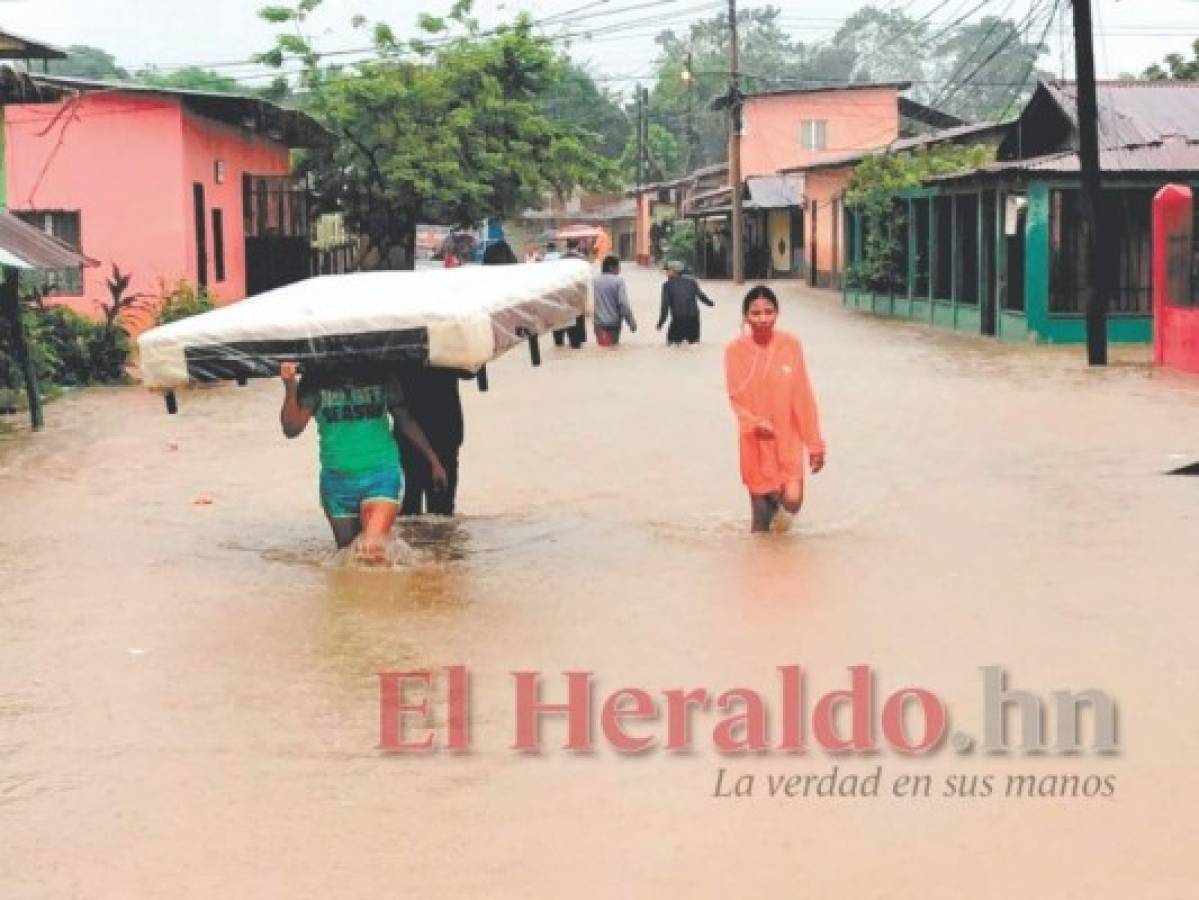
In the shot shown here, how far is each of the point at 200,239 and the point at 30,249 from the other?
1034 cm

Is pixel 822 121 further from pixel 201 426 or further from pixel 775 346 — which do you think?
pixel 775 346

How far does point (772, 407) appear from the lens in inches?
423

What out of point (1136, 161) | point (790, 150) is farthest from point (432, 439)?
point (790, 150)

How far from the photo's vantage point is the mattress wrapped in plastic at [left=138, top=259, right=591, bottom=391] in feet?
29.6

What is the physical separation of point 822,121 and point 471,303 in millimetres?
54835

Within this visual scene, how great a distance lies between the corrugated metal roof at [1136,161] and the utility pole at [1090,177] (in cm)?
247

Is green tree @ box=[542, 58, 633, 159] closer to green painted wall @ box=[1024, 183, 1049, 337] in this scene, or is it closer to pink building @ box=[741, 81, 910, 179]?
→ pink building @ box=[741, 81, 910, 179]

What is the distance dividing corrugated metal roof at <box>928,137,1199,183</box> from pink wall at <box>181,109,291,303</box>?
11155mm

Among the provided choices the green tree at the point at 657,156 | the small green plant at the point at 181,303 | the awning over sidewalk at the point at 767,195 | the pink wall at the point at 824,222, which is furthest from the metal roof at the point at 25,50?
the green tree at the point at 657,156

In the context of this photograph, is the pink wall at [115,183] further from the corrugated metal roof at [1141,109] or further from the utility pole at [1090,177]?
the corrugated metal roof at [1141,109]

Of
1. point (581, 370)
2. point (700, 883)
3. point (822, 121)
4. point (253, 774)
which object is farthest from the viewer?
point (822, 121)

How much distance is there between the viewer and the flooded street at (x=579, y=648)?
5.32m

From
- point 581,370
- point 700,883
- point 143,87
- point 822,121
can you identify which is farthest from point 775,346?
point 822,121

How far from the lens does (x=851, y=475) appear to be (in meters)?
13.7
